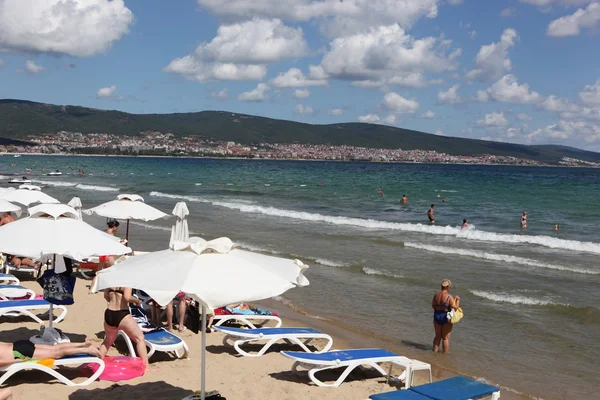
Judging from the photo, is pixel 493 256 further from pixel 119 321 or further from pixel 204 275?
pixel 204 275

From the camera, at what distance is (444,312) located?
8828mm

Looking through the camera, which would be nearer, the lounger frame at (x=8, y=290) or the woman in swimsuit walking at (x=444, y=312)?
the woman in swimsuit walking at (x=444, y=312)

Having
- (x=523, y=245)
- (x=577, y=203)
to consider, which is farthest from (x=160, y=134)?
(x=523, y=245)

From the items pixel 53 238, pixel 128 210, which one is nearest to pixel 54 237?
pixel 53 238

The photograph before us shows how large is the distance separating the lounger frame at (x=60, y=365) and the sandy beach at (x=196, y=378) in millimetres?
88

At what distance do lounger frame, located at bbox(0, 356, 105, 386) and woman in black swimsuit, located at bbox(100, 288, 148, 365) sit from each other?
272 millimetres

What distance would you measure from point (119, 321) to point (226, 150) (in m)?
169

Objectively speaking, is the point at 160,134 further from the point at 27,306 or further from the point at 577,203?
the point at 27,306

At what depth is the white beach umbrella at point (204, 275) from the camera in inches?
178

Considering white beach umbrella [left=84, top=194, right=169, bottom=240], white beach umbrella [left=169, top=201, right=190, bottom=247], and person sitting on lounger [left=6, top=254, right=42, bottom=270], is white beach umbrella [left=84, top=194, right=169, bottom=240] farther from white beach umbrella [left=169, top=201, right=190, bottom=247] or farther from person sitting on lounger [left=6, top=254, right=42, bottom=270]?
person sitting on lounger [left=6, top=254, right=42, bottom=270]

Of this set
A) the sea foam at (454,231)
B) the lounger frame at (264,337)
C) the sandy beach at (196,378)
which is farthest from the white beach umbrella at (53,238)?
the sea foam at (454,231)

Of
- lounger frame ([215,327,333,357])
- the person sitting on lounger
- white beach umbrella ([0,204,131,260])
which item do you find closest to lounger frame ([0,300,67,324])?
white beach umbrella ([0,204,131,260])

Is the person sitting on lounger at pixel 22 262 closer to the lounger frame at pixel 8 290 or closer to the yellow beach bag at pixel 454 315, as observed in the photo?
the lounger frame at pixel 8 290

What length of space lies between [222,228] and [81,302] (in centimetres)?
1300
